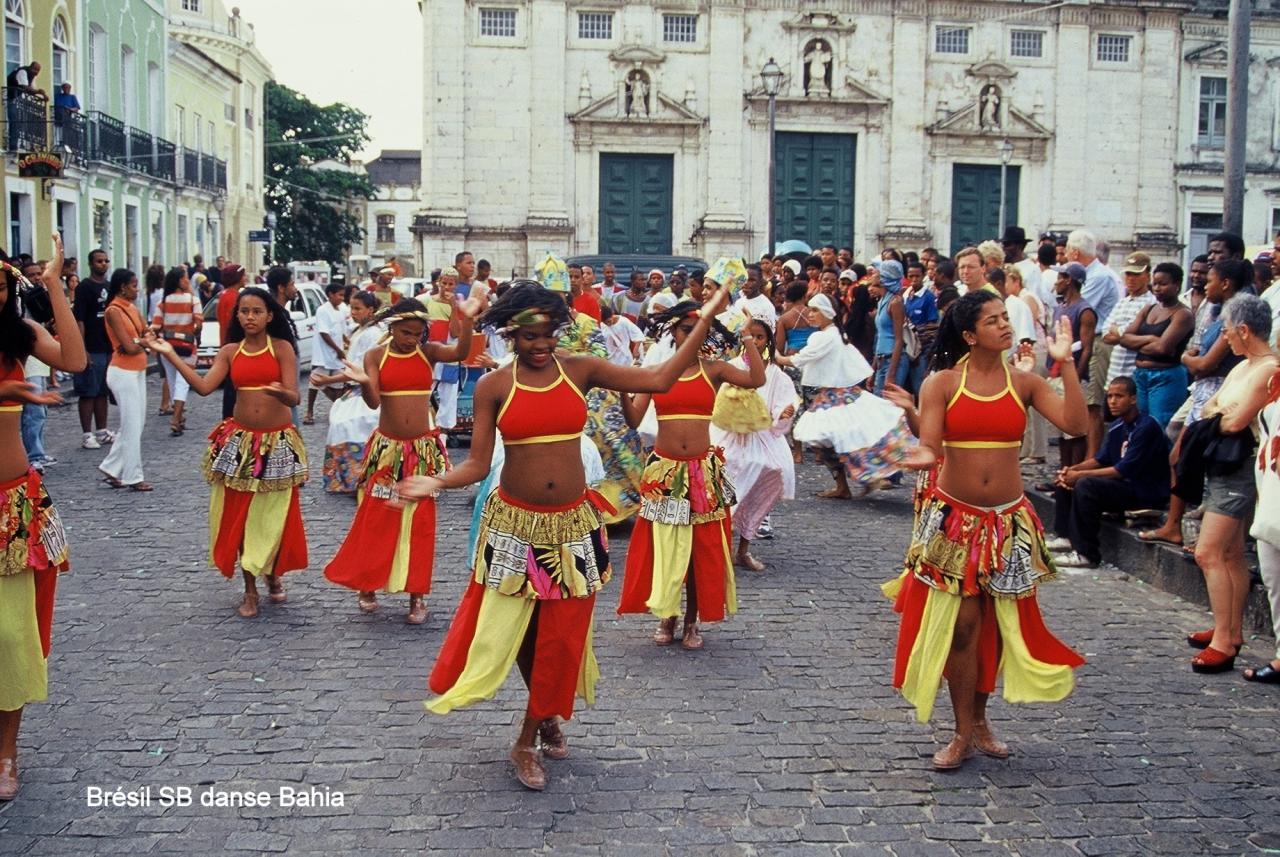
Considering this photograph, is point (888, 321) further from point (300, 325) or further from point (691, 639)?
point (300, 325)

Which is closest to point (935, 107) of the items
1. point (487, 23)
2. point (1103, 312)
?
point (487, 23)

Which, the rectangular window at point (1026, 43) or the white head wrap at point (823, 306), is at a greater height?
the rectangular window at point (1026, 43)

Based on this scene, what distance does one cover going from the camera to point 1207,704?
6.47m

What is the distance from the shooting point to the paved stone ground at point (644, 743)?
4.92m

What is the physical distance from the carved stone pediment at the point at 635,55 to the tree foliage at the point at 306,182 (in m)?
24.4

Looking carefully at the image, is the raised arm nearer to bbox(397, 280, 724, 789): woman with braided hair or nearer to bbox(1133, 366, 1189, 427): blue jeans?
bbox(397, 280, 724, 789): woman with braided hair

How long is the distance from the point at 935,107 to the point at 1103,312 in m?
23.4

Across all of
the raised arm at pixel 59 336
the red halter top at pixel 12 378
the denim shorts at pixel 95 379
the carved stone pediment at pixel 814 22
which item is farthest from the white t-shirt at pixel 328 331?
the carved stone pediment at pixel 814 22

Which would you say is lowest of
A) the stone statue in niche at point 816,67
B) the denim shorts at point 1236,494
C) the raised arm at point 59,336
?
the denim shorts at point 1236,494

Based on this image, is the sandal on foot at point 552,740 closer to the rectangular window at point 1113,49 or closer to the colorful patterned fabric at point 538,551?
the colorful patterned fabric at point 538,551

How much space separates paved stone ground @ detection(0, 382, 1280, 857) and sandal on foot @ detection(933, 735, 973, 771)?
0.17 feet

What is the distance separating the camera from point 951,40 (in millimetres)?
34562

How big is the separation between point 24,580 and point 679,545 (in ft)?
10.6

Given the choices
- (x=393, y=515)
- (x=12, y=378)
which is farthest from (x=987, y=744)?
(x=12, y=378)
